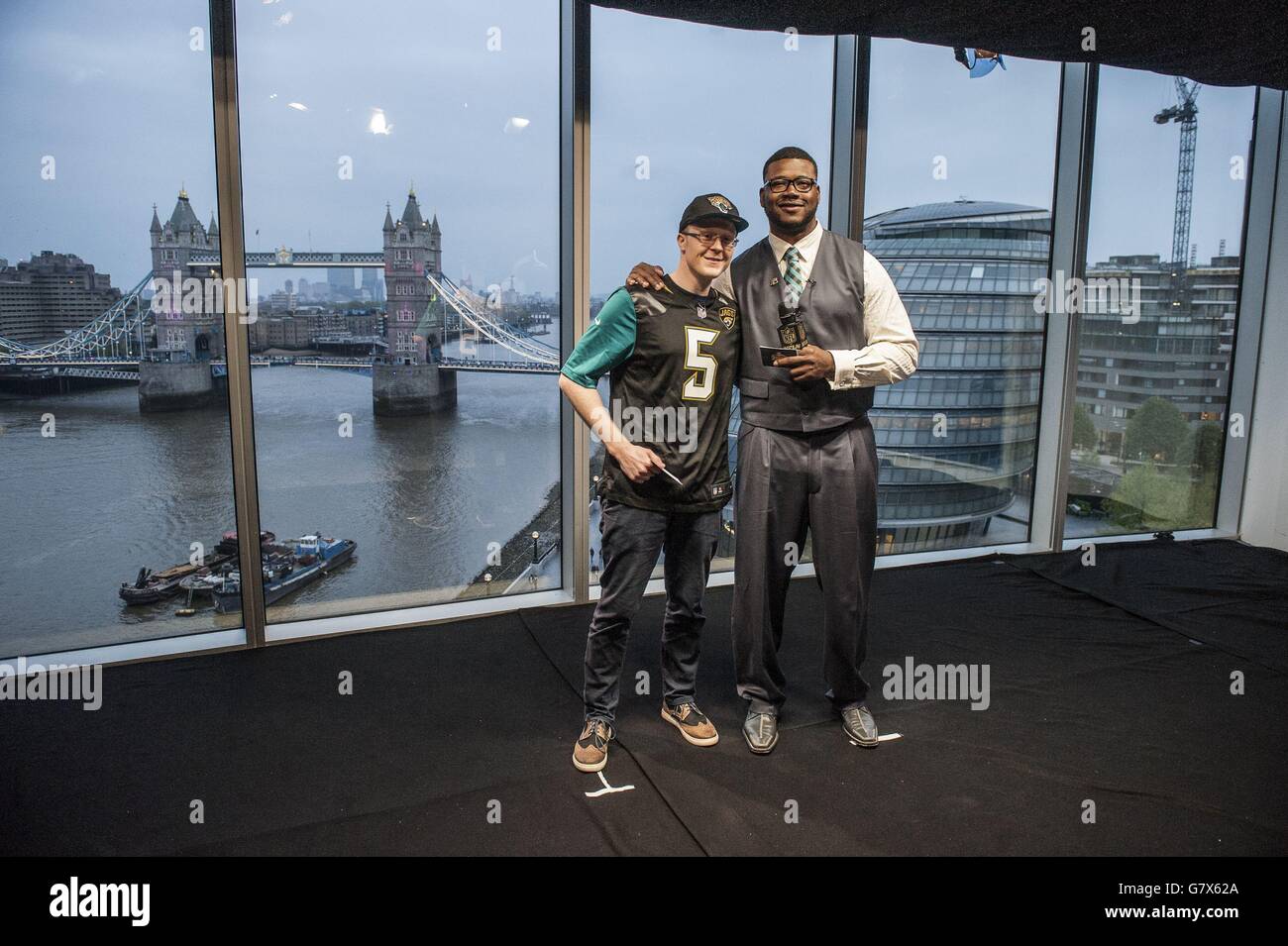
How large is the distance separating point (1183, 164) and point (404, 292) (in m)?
3.98

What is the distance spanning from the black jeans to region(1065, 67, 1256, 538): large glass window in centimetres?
283

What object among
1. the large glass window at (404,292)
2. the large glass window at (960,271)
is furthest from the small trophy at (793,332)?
the large glass window at (960,271)

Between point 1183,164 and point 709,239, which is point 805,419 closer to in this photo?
point 709,239

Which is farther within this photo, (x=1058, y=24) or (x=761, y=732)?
(x=1058, y=24)

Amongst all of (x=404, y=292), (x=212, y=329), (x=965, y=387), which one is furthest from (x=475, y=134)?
(x=965, y=387)

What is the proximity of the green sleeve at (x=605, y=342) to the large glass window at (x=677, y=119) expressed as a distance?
3.57 ft

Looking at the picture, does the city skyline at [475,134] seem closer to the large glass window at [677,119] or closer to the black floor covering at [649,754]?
the large glass window at [677,119]

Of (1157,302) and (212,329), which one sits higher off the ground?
(1157,302)

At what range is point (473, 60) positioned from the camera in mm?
2975

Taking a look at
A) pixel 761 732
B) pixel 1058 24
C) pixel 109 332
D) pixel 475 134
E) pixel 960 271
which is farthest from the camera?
pixel 960 271

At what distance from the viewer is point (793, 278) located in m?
2.18

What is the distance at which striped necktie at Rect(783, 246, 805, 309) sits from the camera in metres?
2.16

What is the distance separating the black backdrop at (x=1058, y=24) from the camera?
2.74m

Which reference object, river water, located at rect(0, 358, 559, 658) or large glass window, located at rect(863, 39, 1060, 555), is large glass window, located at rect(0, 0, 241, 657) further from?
large glass window, located at rect(863, 39, 1060, 555)
